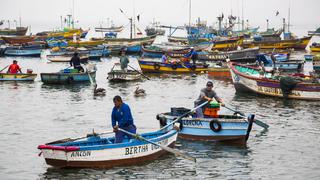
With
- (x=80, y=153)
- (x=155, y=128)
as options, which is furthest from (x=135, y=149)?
(x=155, y=128)

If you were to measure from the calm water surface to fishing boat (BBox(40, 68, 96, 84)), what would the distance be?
0.60 meters

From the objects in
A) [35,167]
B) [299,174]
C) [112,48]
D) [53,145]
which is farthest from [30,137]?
[112,48]

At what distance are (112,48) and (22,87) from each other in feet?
119

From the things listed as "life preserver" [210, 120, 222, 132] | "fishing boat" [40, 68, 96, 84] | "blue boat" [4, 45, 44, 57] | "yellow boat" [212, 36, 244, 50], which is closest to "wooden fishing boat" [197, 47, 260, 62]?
"yellow boat" [212, 36, 244, 50]

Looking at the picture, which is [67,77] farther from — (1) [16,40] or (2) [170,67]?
(1) [16,40]

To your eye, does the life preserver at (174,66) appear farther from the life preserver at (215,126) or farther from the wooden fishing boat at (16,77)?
the life preserver at (215,126)

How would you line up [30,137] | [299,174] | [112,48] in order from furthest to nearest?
[112,48] < [30,137] < [299,174]

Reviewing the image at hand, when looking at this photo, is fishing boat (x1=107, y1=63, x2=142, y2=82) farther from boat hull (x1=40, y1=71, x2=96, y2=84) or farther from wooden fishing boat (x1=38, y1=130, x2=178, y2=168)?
wooden fishing boat (x1=38, y1=130, x2=178, y2=168)

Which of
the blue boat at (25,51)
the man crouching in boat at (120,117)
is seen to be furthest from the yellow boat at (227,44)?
the man crouching in boat at (120,117)

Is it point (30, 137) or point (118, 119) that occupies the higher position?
point (118, 119)

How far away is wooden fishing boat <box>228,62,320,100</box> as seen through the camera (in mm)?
33688

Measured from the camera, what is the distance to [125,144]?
1811 centimetres

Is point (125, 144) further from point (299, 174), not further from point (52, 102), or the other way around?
point (52, 102)

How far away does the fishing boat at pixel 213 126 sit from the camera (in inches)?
830
